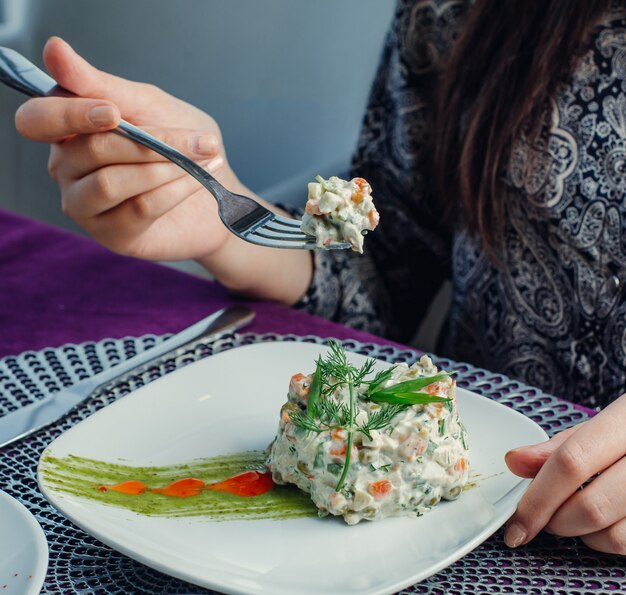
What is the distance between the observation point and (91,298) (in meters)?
1.27

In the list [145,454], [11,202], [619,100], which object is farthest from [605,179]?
[11,202]

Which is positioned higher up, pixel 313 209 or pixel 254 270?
pixel 313 209

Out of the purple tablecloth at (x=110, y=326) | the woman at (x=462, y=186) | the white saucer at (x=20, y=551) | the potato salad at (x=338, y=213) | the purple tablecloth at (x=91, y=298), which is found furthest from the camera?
the purple tablecloth at (x=91, y=298)

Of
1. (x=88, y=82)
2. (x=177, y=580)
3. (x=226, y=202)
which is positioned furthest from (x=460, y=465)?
(x=88, y=82)

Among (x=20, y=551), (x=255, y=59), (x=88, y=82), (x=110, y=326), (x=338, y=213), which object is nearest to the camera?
(x=20, y=551)

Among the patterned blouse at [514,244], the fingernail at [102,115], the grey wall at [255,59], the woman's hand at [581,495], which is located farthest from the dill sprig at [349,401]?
the grey wall at [255,59]

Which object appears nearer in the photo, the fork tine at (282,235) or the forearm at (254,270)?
the fork tine at (282,235)

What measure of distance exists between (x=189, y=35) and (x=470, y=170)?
5.01 feet

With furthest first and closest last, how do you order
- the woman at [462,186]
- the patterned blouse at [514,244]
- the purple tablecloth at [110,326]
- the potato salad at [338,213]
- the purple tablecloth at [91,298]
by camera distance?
the patterned blouse at [514,244] < the purple tablecloth at [91,298] < the woman at [462,186] < the potato salad at [338,213] < the purple tablecloth at [110,326]

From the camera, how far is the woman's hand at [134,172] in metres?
0.99

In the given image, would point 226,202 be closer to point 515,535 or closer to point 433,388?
point 433,388

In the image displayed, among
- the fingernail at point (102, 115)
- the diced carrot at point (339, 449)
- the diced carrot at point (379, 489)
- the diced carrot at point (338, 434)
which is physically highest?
the fingernail at point (102, 115)

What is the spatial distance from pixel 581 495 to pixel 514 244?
2.26 feet

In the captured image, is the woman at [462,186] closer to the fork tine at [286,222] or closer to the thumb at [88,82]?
the thumb at [88,82]
